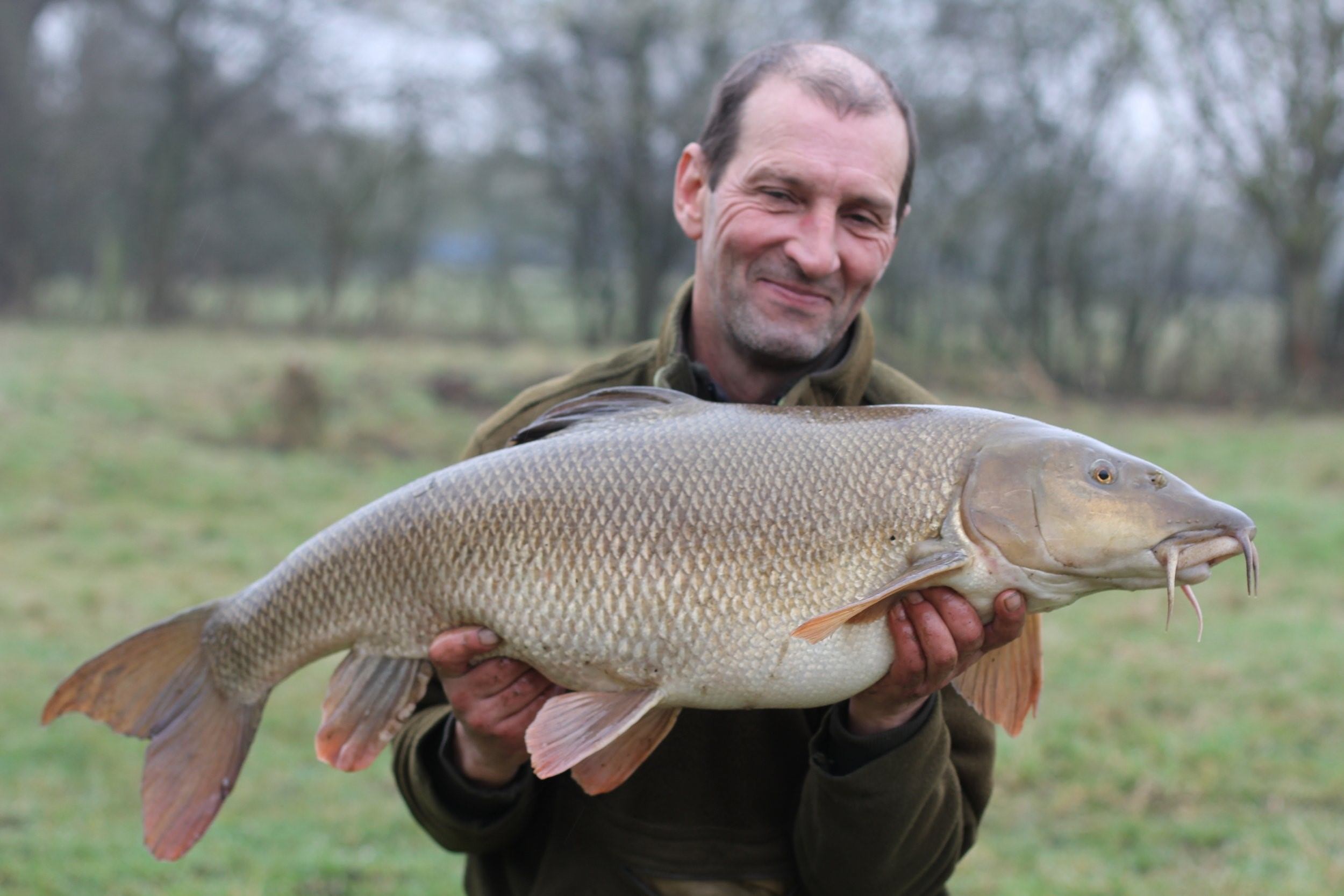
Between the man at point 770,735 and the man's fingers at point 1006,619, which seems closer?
the man's fingers at point 1006,619

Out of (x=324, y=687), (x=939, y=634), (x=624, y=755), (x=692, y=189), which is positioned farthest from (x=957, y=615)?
(x=324, y=687)

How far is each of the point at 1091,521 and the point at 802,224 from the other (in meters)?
0.89

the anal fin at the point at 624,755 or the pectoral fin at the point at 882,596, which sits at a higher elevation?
the pectoral fin at the point at 882,596

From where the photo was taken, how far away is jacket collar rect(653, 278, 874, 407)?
2561 mm

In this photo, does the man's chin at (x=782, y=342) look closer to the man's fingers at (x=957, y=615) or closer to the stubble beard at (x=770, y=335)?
the stubble beard at (x=770, y=335)

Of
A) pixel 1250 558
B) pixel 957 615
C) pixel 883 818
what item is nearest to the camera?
pixel 1250 558

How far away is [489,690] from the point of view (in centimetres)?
224

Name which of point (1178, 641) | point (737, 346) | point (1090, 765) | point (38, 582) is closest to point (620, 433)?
point (737, 346)

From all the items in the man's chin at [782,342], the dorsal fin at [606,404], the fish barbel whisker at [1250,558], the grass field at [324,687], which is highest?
the man's chin at [782,342]

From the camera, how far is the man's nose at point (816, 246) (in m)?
2.51

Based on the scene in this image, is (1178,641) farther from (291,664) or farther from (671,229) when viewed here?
(671,229)

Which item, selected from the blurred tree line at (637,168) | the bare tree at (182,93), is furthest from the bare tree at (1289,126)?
the bare tree at (182,93)

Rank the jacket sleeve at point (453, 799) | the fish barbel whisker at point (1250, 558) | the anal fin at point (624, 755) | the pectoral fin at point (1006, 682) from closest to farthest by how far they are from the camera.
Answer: the fish barbel whisker at point (1250, 558) → the anal fin at point (624, 755) → the pectoral fin at point (1006, 682) → the jacket sleeve at point (453, 799)

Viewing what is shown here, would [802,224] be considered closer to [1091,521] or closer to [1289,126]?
[1091,521]
